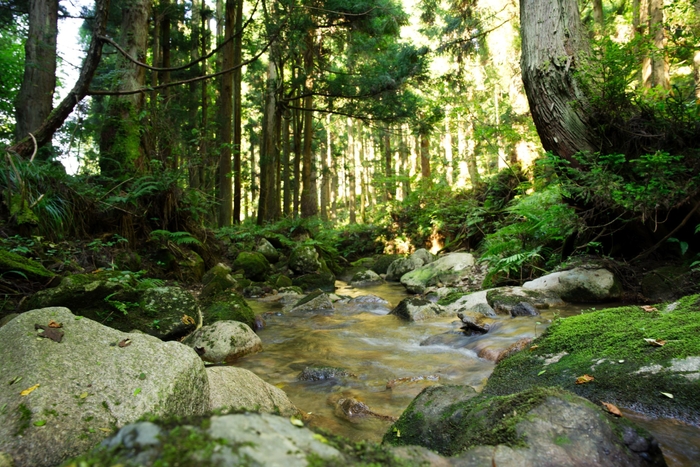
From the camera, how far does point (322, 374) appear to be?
13.6 feet

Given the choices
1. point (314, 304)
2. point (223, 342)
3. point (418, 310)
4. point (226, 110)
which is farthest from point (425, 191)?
point (223, 342)

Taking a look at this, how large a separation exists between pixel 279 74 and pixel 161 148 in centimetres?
744

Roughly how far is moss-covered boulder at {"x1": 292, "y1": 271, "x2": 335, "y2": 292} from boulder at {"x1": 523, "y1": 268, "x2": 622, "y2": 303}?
5.97 metres

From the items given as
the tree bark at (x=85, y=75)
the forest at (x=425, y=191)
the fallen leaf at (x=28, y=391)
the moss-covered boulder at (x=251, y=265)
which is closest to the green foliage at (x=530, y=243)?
the forest at (x=425, y=191)

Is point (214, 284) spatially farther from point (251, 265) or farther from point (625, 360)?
point (625, 360)

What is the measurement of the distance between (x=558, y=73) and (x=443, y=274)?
17.2ft

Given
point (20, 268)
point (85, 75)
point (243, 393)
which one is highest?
point (85, 75)

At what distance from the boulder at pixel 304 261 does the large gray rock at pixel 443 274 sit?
3.26 metres

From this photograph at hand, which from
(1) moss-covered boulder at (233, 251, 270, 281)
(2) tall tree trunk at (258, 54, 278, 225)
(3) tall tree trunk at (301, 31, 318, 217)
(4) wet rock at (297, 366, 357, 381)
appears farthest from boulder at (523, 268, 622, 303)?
(2) tall tree trunk at (258, 54, 278, 225)

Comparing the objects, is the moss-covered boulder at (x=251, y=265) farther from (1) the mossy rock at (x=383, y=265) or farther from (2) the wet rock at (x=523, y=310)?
(2) the wet rock at (x=523, y=310)

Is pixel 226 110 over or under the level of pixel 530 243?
over

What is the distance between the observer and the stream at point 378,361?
290cm

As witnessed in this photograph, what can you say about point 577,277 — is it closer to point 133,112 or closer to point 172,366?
point 172,366

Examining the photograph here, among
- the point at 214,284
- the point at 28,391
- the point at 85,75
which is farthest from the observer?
the point at 214,284
